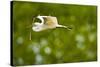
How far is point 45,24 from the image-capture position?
2174 millimetres

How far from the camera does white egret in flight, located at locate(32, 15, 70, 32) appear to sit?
7.01 feet

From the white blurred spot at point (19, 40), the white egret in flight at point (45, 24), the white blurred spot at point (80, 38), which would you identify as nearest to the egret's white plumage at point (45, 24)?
the white egret in flight at point (45, 24)

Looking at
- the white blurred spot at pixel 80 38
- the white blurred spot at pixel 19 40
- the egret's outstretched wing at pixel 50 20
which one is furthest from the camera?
the white blurred spot at pixel 80 38

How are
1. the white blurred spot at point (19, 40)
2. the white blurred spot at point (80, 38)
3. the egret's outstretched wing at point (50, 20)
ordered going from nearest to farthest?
1. the white blurred spot at point (19, 40)
2. the egret's outstretched wing at point (50, 20)
3. the white blurred spot at point (80, 38)

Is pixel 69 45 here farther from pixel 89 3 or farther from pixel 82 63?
pixel 89 3

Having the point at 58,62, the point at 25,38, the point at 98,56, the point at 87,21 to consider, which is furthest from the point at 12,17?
the point at 98,56

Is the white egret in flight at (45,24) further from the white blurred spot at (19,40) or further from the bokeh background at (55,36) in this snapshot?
the white blurred spot at (19,40)

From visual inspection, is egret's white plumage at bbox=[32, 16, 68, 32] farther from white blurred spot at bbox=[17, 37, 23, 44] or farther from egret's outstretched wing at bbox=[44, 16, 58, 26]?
white blurred spot at bbox=[17, 37, 23, 44]

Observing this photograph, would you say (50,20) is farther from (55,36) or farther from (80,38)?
(80,38)

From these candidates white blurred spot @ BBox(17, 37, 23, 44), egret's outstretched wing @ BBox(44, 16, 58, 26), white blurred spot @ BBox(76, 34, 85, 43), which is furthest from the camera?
white blurred spot @ BBox(76, 34, 85, 43)

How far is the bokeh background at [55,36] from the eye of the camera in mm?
2070

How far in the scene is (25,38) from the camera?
209cm

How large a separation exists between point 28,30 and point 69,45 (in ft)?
1.67

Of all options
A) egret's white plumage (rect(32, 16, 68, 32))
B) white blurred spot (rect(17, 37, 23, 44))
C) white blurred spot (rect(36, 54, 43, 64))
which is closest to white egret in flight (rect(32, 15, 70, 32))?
egret's white plumage (rect(32, 16, 68, 32))
